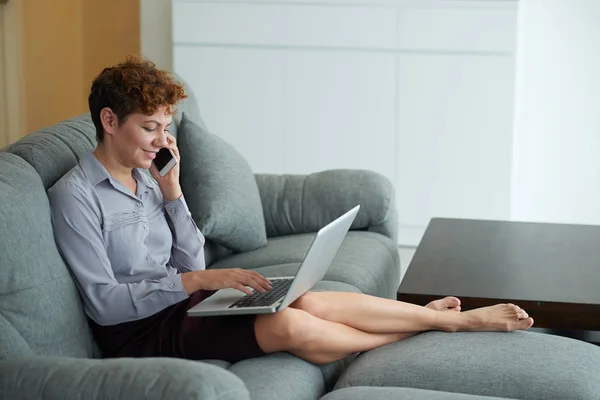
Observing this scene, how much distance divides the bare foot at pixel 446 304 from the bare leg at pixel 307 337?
23 centimetres

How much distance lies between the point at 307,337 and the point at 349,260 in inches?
38.3

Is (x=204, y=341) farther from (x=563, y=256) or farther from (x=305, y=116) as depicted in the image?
(x=305, y=116)

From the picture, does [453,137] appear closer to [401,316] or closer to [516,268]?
[516,268]

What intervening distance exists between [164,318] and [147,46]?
11.7 feet

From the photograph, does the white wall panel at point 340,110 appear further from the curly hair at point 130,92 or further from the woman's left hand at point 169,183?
the curly hair at point 130,92

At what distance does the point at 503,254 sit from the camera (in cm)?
323

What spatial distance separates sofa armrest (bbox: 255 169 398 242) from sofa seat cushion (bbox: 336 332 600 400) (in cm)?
137

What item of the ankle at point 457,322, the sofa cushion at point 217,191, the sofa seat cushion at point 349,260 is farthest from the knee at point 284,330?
the sofa cushion at point 217,191

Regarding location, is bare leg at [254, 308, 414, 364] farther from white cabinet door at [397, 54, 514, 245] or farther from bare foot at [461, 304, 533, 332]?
white cabinet door at [397, 54, 514, 245]

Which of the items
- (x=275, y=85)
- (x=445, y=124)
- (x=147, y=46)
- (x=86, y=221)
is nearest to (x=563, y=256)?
(x=86, y=221)

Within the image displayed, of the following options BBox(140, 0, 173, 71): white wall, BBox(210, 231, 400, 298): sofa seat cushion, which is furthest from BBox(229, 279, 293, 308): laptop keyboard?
BBox(140, 0, 173, 71): white wall

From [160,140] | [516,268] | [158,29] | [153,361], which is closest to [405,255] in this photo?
[158,29]

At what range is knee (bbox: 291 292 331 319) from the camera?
99.1 inches

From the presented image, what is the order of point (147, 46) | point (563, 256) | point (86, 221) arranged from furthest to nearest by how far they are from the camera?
point (147, 46) < point (563, 256) < point (86, 221)
